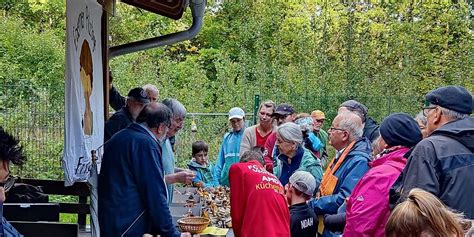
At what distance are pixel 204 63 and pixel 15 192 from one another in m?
14.1

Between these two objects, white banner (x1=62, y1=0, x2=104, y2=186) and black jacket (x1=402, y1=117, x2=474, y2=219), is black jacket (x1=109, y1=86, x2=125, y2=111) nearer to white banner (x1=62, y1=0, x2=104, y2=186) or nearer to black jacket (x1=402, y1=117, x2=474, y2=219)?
white banner (x1=62, y1=0, x2=104, y2=186)

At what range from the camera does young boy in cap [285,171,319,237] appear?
4.34 m

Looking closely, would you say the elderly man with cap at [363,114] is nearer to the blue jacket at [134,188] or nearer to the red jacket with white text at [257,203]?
the red jacket with white text at [257,203]

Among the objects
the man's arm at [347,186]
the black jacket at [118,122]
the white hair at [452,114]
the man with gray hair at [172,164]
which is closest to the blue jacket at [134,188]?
the man with gray hair at [172,164]

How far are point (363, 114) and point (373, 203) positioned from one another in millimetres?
2209

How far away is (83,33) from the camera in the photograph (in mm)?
4359

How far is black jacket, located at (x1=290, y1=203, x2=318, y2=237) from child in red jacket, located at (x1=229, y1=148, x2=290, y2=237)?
18 centimetres

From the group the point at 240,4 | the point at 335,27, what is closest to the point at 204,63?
the point at 240,4

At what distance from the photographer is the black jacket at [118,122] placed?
5082mm

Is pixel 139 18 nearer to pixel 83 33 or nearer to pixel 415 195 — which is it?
pixel 83 33

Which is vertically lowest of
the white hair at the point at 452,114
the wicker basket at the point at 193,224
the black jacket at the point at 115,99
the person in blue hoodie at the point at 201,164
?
the wicker basket at the point at 193,224

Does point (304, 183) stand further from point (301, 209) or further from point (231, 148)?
point (231, 148)

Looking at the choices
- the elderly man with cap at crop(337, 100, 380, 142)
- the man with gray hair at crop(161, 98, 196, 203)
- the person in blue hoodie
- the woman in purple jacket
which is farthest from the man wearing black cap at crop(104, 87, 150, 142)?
the woman in purple jacket

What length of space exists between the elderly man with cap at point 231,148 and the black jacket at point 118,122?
1.79 metres
